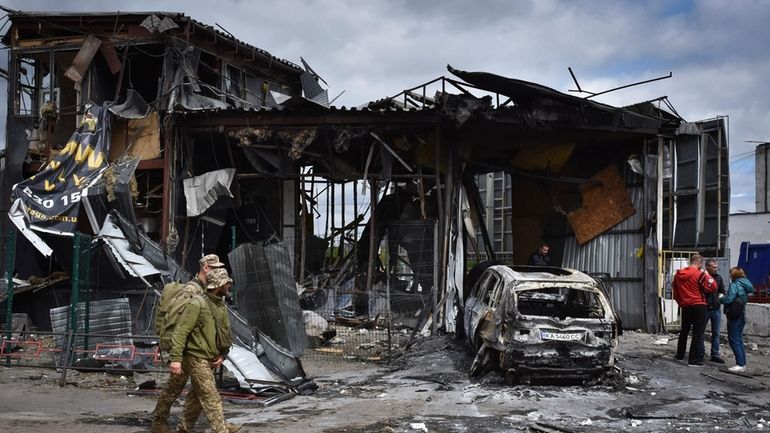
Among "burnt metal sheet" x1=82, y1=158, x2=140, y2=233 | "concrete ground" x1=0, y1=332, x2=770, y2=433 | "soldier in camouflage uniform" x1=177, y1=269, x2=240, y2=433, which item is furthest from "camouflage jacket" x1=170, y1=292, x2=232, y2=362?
"burnt metal sheet" x1=82, y1=158, x2=140, y2=233

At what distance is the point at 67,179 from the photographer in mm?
15547

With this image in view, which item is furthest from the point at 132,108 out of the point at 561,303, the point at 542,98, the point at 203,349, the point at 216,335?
the point at 203,349

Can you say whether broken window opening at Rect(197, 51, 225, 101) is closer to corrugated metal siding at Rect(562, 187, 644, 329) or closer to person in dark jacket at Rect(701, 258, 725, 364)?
corrugated metal siding at Rect(562, 187, 644, 329)

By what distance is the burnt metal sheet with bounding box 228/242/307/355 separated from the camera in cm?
1176

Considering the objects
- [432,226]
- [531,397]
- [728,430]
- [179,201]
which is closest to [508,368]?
[531,397]

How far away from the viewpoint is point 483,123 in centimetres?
1498

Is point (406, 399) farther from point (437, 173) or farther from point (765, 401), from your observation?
point (437, 173)

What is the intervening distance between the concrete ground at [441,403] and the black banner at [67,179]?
507cm

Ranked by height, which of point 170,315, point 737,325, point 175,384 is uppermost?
point 170,315

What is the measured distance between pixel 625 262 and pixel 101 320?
11.1 m

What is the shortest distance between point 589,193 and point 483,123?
350 cm

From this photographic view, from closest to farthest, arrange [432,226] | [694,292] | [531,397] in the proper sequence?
1. [531,397]
2. [694,292]
3. [432,226]

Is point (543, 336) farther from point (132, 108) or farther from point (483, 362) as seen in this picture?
point (132, 108)

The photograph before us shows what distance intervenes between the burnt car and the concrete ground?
0.27 metres
